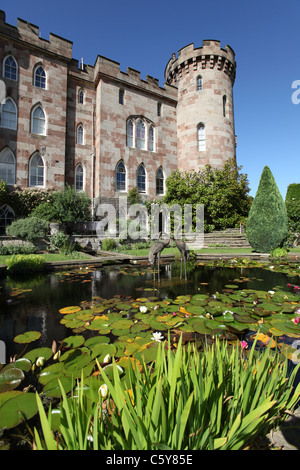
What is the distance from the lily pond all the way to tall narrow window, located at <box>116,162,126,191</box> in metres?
12.9

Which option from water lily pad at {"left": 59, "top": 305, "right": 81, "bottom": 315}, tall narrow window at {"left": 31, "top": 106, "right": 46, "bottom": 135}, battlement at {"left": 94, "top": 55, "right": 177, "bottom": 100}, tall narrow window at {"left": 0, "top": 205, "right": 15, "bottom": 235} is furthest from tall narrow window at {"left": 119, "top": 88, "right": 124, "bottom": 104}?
water lily pad at {"left": 59, "top": 305, "right": 81, "bottom": 315}

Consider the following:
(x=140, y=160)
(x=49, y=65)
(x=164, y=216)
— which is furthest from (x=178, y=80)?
(x=164, y=216)

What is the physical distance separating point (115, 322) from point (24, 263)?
5.17 metres

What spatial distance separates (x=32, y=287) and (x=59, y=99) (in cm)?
1568

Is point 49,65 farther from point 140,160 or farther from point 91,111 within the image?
point 140,160

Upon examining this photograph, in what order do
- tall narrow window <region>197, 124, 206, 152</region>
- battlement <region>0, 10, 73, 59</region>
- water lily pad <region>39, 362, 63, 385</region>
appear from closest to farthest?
water lily pad <region>39, 362, 63, 385</region> < battlement <region>0, 10, 73, 59</region> < tall narrow window <region>197, 124, 206, 152</region>

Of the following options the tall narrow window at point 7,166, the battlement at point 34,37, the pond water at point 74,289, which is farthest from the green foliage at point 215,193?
the battlement at point 34,37

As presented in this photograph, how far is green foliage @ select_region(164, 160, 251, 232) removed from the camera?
56.6 feet

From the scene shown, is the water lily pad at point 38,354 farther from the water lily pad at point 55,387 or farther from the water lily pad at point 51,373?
the water lily pad at point 55,387

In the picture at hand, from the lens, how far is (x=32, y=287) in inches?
203

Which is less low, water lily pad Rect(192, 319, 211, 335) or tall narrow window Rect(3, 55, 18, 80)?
tall narrow window Rect(3, 55, 18, 80)

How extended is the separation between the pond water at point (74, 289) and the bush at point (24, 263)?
67 centimetres

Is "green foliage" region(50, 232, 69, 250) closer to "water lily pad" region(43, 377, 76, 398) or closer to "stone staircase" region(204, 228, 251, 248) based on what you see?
"stone staircase" region(204, 228, 251, 248)

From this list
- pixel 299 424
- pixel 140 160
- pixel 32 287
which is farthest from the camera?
pixel 140 160
